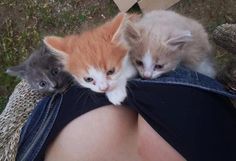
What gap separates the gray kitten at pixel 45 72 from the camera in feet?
5.58

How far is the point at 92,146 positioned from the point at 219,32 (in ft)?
1.84

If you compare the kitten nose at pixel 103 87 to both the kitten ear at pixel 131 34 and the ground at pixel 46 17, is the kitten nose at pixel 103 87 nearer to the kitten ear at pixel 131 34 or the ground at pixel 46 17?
the kitten ear at pixel 131 34

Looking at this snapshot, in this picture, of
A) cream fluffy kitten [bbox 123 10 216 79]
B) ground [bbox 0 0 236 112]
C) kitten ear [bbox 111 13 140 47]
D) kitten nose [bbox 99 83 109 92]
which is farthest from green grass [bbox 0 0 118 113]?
kitten nose [bbox 99 83 109 92]

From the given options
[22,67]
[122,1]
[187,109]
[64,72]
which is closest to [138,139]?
[187,109]

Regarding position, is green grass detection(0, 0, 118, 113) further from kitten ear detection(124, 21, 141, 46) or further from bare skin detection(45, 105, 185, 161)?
bare skin detection(45, 105, 185, 161)

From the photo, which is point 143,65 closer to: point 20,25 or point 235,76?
point 235,76

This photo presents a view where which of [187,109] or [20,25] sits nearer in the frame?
[187,109]

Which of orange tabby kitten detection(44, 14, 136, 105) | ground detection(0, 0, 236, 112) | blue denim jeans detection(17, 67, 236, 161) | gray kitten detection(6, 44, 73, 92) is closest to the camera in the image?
blue denim jeans detection(17, 67, 236, 161)

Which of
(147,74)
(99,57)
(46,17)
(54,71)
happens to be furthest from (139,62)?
(46,17)

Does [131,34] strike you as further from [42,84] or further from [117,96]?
[42,84]

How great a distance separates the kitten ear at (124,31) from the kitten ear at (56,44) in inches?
6.5

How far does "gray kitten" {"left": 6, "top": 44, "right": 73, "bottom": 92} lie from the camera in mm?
Answer: 1702

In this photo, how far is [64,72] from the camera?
1.70 m

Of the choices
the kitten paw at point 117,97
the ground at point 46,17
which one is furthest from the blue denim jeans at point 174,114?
the ground at point 46,17
